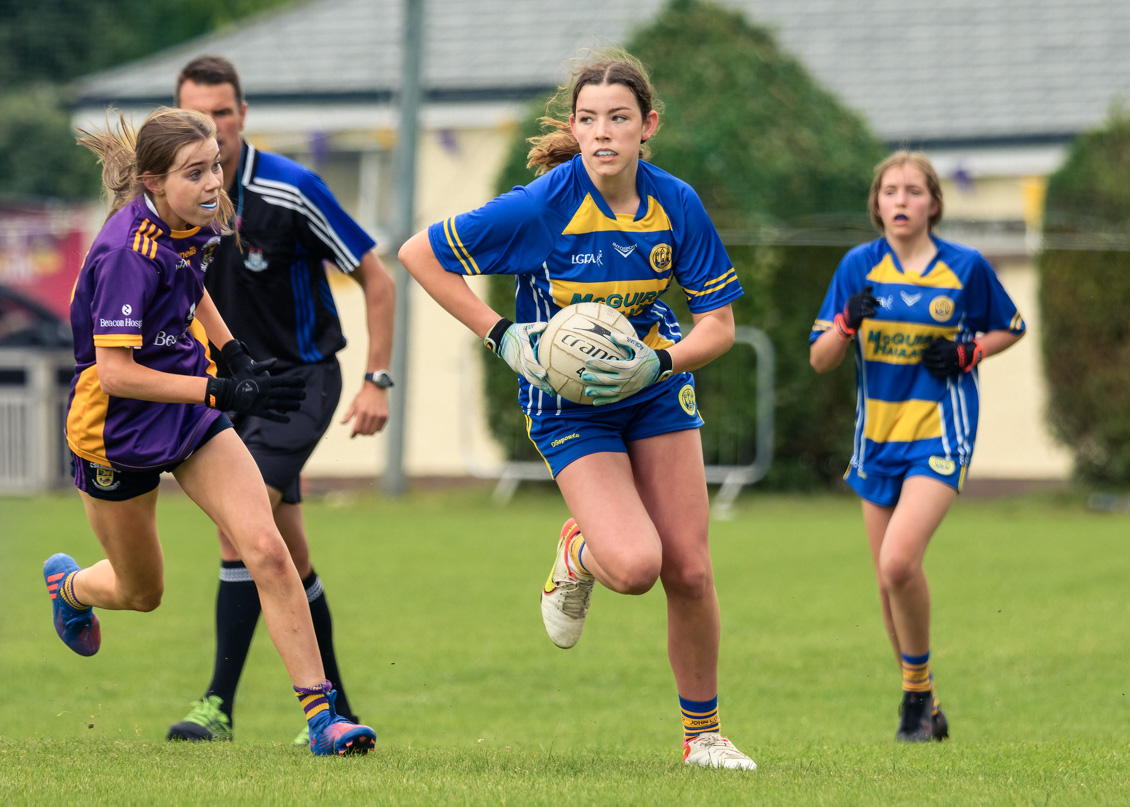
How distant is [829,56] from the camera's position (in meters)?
25.6

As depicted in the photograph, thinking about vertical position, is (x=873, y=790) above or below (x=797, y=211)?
below

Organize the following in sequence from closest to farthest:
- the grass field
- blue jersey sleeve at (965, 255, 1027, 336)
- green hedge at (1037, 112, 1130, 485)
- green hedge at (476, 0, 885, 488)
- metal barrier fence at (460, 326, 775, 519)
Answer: the grass field < blue jersey sleeve at (965, 255, 1027, 336) < green hedge at (1037, 112, 1130, 485) < metal barrier fence at (460, 326, 775, 519) < green hedge at (476, 0, 885, 488)

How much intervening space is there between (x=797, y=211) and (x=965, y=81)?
7.66 m

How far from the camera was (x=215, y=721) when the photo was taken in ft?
19.7

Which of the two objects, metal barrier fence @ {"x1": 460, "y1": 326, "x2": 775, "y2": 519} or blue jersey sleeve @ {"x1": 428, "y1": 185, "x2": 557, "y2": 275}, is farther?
metal barrier fence @ {"x1": 460, "y1": 326, "x2": 775, "y2": 519}

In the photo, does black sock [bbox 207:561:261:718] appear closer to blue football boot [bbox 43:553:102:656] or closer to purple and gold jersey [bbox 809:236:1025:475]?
blue football boot [bbox 43:553:102:656]

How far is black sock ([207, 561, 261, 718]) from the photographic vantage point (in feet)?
20.0

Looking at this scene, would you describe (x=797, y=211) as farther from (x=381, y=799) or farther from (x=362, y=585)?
(x=381, y=799)

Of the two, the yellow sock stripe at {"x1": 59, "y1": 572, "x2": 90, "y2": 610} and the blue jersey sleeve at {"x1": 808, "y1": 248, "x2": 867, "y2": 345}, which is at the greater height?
the blue jersey sleeve at {"x1": 808, "y1": 248, "x2": 867, "y2": 345}

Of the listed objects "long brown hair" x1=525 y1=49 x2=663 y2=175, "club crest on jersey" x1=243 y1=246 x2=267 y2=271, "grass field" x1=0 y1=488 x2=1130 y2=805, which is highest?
"long brown hair" x1=525 y1=49 x2=663 y2=175

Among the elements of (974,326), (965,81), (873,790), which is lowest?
(873,790)

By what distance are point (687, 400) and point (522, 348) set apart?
0.68 meters

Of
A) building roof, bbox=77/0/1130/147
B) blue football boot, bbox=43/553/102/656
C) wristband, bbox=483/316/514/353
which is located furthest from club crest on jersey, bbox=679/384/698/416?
building roof, bbox=77/0/1130/147

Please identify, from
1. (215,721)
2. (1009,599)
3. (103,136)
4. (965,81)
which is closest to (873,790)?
(215,721)
